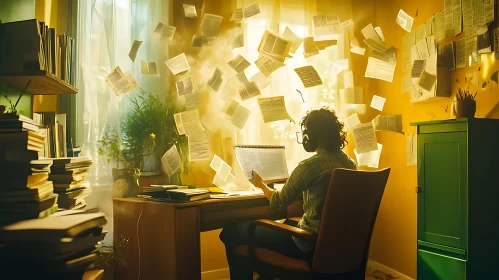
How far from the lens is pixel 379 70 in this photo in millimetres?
3135

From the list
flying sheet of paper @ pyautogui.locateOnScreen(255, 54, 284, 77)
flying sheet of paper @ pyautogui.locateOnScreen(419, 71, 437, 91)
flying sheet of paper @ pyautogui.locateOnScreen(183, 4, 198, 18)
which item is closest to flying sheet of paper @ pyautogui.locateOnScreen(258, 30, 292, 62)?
flying sheet of paper @ pyautogui.locateOnScreen(255, 54, 284, 77)

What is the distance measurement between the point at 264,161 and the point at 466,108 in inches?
46.6

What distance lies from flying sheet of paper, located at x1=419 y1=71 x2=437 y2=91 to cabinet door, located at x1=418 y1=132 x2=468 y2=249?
54cm

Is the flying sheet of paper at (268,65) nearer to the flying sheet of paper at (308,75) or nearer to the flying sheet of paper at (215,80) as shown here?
the flying sheet of paper at (308,75)

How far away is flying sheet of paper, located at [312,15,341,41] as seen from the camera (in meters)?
3.05

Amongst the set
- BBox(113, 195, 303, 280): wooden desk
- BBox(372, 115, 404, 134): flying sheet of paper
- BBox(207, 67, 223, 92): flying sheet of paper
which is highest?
BBox(207, 67, 223, 92): flying sheet of paper

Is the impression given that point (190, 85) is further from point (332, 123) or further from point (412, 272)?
point (412, 272)

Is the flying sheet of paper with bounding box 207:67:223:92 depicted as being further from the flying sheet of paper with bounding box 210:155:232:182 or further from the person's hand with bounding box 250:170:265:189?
the person's hand with bounding box 250:170:265:189

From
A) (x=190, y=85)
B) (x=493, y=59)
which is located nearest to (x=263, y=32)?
(x=190, y=85)

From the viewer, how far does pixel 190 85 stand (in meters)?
2.74

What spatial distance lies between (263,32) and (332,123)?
122 cm

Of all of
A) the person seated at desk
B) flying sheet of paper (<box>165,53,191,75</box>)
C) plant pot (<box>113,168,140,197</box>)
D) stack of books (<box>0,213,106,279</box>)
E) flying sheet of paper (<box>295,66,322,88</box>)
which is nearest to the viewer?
stack of books (<box>0,213,106,279</box>)

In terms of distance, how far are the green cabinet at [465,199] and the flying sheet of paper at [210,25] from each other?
1571 millimetres

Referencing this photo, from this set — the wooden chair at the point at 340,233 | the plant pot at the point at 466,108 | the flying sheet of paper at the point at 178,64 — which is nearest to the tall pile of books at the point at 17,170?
the wooden chair at the point at 340,233
